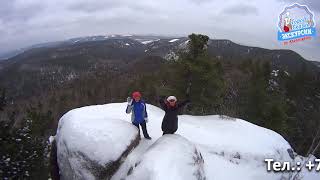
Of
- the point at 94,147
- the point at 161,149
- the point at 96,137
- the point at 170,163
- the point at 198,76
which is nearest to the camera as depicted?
the point at 170,163

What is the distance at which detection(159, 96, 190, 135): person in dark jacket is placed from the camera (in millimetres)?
10875

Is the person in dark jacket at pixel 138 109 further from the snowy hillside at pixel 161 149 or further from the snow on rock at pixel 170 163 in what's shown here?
the snow on rock at pixel 170 163

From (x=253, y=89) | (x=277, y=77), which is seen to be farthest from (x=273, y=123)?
(x=277, y=77)

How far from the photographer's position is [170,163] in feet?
30.3

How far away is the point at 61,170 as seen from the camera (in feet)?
40.0

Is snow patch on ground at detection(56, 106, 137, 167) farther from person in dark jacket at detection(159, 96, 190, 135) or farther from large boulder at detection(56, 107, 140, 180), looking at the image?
person in dark jacket at detection(159, 96, 190, 135)

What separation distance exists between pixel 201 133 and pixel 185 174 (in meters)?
4.64

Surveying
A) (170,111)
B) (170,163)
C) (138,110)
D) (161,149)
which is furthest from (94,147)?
(170,163)

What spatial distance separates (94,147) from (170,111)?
2.63m

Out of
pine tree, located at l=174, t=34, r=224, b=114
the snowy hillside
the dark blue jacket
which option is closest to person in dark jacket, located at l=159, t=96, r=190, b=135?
the snowy hillside

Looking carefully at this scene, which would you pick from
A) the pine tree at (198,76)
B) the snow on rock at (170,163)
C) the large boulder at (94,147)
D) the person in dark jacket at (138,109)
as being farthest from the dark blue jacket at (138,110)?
the pine tree at (198,76)

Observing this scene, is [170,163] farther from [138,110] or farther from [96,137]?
[96,137]

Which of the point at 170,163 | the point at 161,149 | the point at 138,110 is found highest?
the point at 138,110

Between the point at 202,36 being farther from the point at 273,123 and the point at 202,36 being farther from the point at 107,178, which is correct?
the point at 107,178
